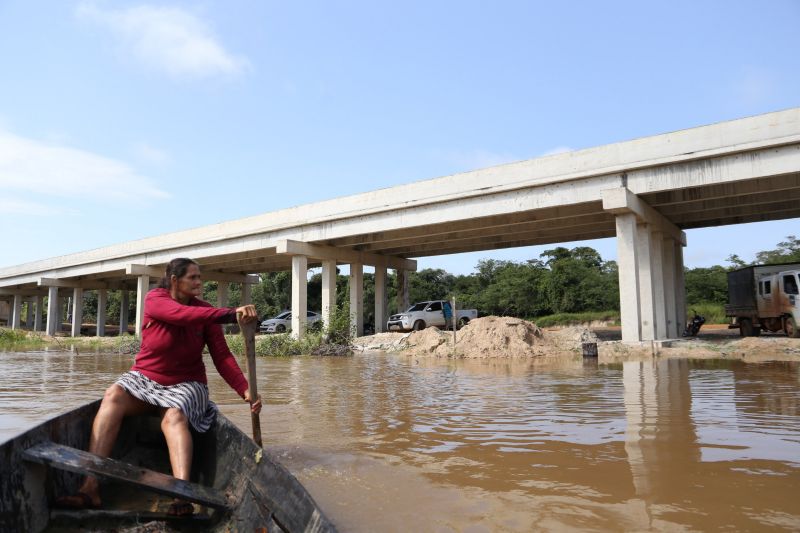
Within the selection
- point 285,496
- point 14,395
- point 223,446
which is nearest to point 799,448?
point 285,496

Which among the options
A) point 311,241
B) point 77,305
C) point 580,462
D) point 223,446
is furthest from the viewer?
point 77,305

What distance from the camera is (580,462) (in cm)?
432

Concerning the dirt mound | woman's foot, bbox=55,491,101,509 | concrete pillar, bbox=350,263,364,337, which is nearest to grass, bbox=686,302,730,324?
the dirt mound

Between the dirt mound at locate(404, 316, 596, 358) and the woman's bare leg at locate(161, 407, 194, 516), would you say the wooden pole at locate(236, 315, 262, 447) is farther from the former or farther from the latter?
the dirt mound at locate(404, 316, 596, 358)

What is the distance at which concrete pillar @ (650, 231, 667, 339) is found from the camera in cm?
1816

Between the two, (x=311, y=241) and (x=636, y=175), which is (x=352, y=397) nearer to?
(x=636, y=175)

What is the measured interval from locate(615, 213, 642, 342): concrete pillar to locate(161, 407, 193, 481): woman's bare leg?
48.5 ft

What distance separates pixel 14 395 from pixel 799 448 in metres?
→ 10.3

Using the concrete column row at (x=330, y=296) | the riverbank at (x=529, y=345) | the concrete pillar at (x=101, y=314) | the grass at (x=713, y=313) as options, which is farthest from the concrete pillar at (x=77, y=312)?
the grass at (x=713, y=313)

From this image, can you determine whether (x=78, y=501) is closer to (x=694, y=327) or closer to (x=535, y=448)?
(x=535, y=448)

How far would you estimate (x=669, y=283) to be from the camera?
21.4 metres

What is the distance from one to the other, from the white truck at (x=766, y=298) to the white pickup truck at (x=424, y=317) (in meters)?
12.3

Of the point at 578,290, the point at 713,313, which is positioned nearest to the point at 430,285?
the point at 578,290

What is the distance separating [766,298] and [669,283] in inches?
133
